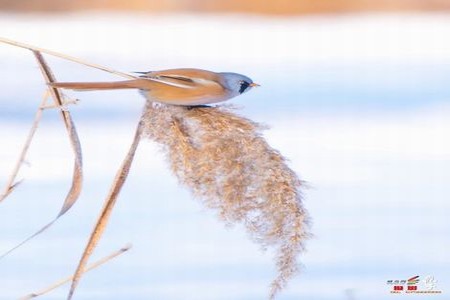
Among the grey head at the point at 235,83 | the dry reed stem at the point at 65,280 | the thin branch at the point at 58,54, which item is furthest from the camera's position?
the grey head at the point at 235,83

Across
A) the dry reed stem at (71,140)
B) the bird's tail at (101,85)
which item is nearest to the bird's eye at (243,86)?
the bird's tail at (101,85)

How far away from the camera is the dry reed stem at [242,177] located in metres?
1.48

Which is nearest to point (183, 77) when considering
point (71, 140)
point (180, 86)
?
point (180, 86)

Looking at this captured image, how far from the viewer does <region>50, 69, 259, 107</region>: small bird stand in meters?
1.55

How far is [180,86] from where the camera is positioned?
1.58 metres

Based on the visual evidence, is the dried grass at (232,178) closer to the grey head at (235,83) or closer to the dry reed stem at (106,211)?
the dry reed stem at (106,211)

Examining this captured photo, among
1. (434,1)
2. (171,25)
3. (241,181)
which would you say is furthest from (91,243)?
(434,1)

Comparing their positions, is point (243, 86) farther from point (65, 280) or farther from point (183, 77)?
point (65, 280)

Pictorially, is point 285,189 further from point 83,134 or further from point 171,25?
point 171,25

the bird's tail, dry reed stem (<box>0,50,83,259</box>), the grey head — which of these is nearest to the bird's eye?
the grey head

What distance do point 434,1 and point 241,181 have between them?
257cm

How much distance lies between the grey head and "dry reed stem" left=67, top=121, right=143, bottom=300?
227mm

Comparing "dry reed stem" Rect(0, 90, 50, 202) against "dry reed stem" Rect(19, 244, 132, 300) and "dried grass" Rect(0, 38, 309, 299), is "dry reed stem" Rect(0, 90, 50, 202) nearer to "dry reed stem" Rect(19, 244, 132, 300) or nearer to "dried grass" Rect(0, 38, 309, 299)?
"dried grass" Rect(0, 38, 309, 299)

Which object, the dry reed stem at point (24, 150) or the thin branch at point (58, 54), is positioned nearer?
the thin branch at point (58, 54)
